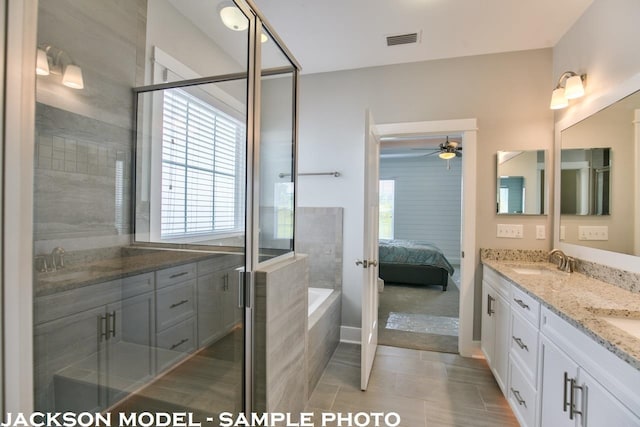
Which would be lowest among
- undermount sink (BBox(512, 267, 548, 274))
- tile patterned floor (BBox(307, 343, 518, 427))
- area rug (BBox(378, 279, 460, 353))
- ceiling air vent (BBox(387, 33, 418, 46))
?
tile patterned floor (BBox(307, 343, 518, 427))

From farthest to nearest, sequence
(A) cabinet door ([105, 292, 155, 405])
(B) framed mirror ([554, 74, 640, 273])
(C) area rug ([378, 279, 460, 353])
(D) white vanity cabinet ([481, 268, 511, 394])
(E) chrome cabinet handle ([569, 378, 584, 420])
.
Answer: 1. (C) area rug ([378, 279, 460, 353])
2. (D) white vanity cabinet ([481, 268, 511, 394])
3. (A) cabinet door ([105, 292, 155, 405])
4. (B) framed mirror ([554, 74, 640, 273])
5. (E) chrome cabinet handle ([569, 378, 584, 420])

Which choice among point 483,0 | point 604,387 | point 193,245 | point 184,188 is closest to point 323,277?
point 193,245

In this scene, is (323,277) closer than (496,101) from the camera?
No

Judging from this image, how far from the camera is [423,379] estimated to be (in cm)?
237

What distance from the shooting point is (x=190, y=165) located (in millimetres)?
2184

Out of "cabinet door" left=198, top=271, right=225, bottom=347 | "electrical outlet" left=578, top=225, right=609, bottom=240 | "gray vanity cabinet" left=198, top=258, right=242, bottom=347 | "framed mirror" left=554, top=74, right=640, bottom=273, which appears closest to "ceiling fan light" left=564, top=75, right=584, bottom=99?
"framed mirror" left=554, top=74, right=640, bottom=273

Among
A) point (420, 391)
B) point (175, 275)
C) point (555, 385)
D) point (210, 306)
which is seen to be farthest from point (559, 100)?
point (175, 275)

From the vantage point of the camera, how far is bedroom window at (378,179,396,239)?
7723 millimetres

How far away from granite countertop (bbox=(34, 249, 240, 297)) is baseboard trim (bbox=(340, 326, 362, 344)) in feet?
5.58

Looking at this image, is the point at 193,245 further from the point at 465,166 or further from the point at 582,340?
the point at 465,166

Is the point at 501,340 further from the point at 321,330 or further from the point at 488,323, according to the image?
the point at 321,330

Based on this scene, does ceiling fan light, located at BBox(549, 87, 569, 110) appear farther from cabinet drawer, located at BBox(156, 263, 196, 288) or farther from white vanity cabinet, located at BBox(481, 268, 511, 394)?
cabinet drawer, located at BBox(156, 263, 196, 288)

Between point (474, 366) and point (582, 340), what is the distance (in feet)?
5.36

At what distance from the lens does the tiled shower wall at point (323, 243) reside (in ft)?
10.3
